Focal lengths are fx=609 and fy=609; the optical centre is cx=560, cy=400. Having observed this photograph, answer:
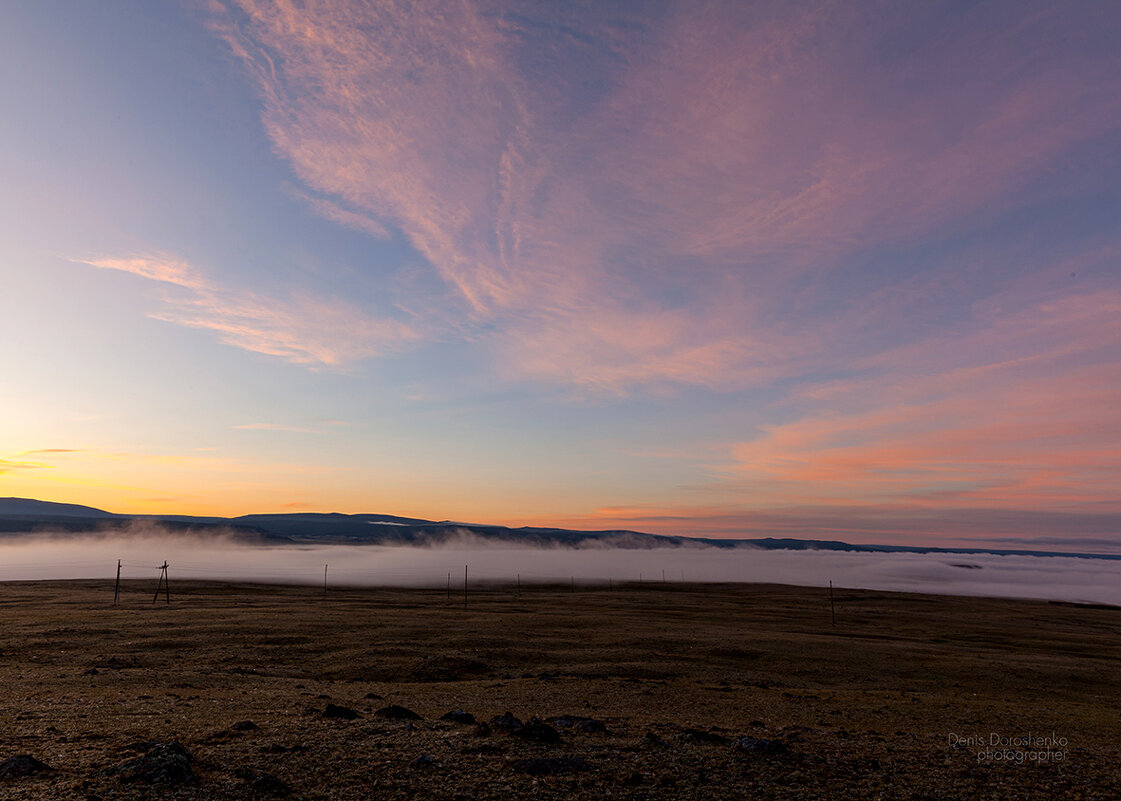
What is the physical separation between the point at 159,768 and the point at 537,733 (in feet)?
33.3

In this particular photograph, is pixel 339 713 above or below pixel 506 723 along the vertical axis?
below

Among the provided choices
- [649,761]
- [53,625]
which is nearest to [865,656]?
[649,761]

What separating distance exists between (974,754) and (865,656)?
3662 centimetres

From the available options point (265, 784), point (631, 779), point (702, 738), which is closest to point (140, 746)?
point (265, 784)

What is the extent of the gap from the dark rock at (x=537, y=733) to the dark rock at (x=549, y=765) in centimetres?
187

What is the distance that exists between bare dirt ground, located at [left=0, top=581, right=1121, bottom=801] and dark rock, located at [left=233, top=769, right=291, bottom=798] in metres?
0.05

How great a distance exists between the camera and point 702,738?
19.6 meters

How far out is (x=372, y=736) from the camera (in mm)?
19125

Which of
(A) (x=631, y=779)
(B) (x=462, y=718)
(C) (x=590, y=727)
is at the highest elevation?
(A) (x=631, y=779)

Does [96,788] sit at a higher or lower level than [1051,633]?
higher

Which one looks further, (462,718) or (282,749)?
(462,718)

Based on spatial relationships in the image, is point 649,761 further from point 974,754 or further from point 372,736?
point 974,754

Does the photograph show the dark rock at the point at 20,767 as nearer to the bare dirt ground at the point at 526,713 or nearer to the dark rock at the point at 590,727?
the bare dirt ground at the point at 526,713

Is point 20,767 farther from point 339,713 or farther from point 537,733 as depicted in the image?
point 537,733
